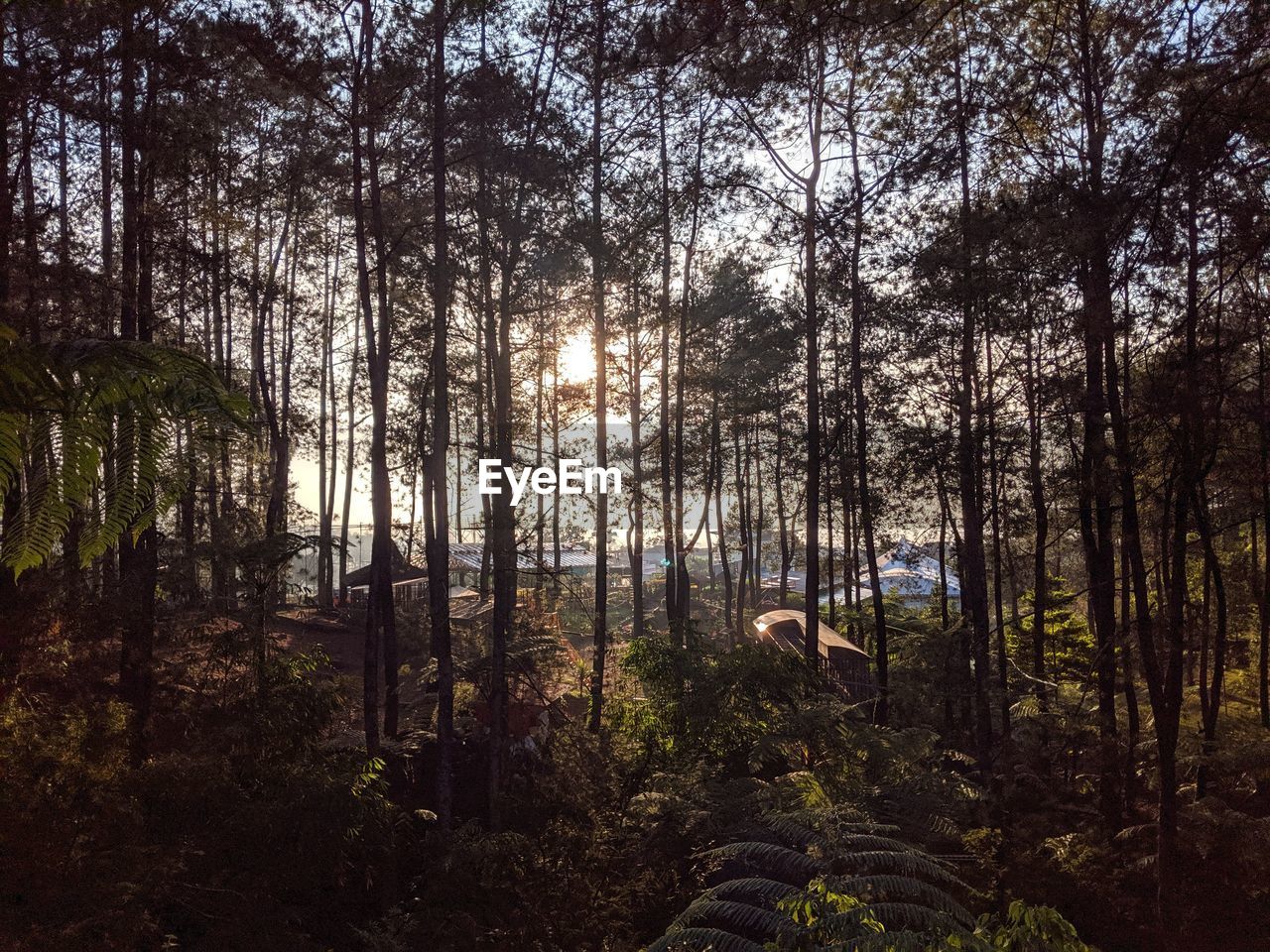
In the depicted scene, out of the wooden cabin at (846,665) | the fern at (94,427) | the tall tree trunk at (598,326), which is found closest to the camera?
the fern at (94,427)

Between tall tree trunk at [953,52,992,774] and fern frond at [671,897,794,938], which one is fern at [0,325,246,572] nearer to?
fern frond at [671,897,794,938]

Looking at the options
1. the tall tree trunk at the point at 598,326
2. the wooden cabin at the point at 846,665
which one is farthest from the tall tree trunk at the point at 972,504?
the tall tree trunk at the point at 598,326

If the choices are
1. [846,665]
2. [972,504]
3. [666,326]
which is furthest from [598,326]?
[846,665]

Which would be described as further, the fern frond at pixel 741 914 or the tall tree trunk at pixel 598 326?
the tall tree trunk at pixel 598 326

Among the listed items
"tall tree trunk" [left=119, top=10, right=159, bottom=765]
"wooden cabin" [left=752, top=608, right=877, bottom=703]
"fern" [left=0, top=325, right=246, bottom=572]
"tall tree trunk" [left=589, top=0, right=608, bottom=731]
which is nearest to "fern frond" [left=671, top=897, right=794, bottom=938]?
"fern" [left=0, top=325, right=246, bottom=572]

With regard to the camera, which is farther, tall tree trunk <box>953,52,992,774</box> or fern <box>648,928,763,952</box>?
tall tree trunk <box>953,52,992,774</box>

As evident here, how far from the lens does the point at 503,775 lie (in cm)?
1080

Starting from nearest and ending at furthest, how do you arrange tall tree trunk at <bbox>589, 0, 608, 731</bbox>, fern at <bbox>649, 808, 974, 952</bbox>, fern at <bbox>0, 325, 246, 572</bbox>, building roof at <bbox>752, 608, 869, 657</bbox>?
1. fern at <bbox>0, 325, 246, 572</bbox>
2. fern at <bbox>649, 808, 974, 952</bbox>
3. tall tree trunk at <bbox>589, 0, 608, 731</bbox>
4. building roof at <bbox>752, 608, 869, 657</bbox>

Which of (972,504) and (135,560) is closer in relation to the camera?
(135,560)

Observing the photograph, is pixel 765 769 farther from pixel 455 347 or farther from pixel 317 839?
pixel 455 347

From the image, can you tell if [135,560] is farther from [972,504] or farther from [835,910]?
[972,504]

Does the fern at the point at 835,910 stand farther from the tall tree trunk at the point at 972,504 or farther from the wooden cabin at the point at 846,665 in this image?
the wooden cabin at the point at 846,665

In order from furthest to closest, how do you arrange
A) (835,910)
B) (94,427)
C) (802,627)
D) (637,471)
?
1. (802,627)
2. (637,471)
3. (835,910)
4. (94,427)

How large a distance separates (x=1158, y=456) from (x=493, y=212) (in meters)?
10.2
